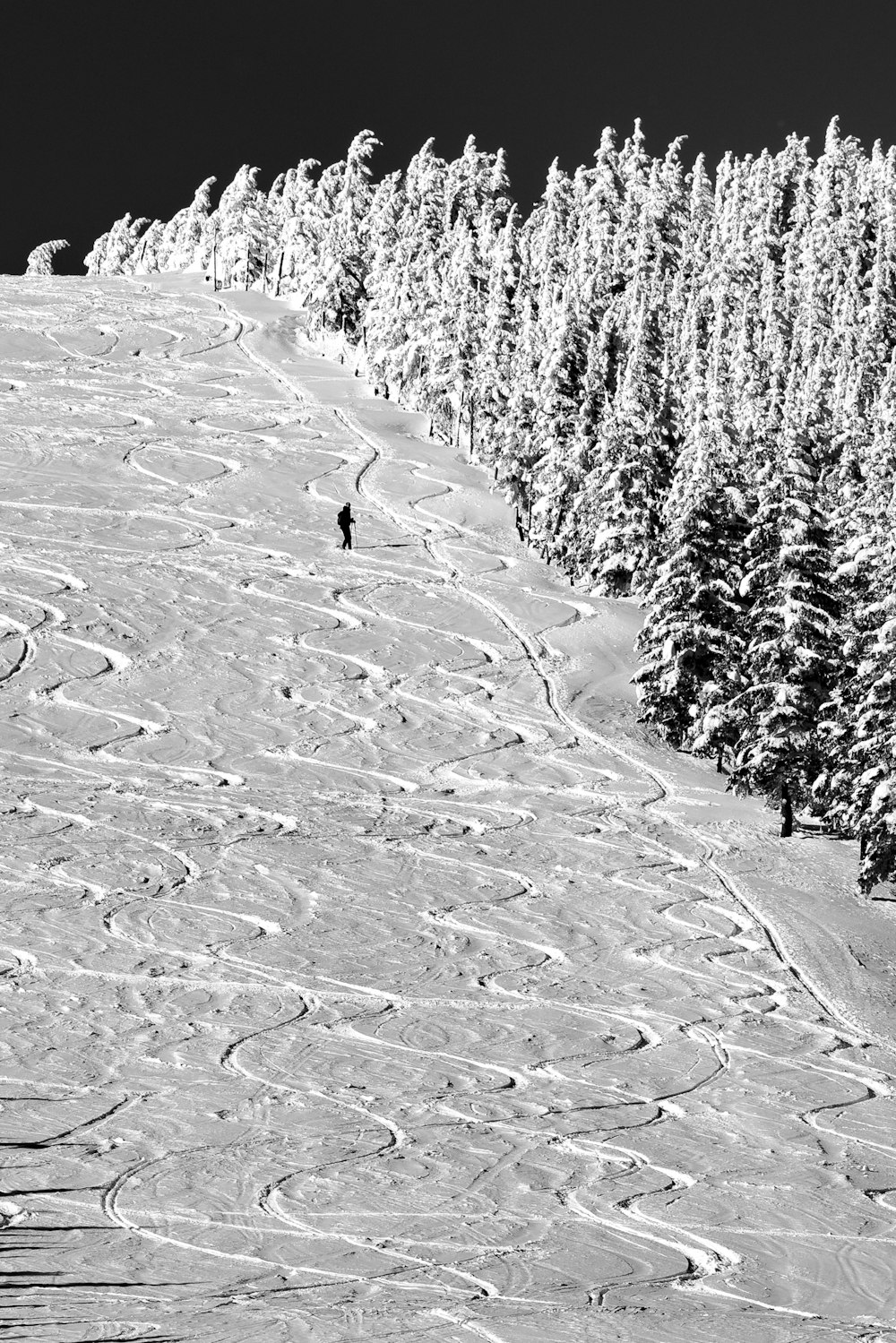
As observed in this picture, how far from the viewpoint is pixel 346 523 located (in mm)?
42844

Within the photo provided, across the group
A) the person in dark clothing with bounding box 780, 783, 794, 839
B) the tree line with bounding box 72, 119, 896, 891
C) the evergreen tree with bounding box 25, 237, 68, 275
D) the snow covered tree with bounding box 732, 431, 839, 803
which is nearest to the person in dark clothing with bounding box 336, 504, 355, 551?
the tree line with bounding box 72, 119, 896, 891

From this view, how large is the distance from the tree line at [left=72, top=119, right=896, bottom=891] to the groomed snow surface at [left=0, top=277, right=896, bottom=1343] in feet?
8.42

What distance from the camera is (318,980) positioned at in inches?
826

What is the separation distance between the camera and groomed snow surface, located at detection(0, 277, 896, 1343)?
12.5m

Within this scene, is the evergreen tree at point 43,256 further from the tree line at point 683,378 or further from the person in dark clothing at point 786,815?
the person in dark clothing at point 786,815

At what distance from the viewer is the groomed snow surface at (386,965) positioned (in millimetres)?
12469

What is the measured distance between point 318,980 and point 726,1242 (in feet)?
27.8

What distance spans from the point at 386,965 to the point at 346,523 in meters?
22.7

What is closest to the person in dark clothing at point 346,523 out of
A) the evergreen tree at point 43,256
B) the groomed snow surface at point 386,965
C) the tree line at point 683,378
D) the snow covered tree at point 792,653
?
the groomed snow surface at point 386,965

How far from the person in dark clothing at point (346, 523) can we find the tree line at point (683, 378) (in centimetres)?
920

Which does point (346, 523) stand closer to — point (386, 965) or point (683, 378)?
point (386, 965)

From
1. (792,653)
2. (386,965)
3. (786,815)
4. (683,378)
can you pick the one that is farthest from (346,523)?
(683,378)

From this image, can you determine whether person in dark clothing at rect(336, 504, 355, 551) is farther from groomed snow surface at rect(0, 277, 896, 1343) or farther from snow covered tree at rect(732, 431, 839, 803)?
snow covered tree at rect(732, 431, 839, 803)

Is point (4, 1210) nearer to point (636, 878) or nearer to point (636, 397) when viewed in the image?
point (636, 878)
